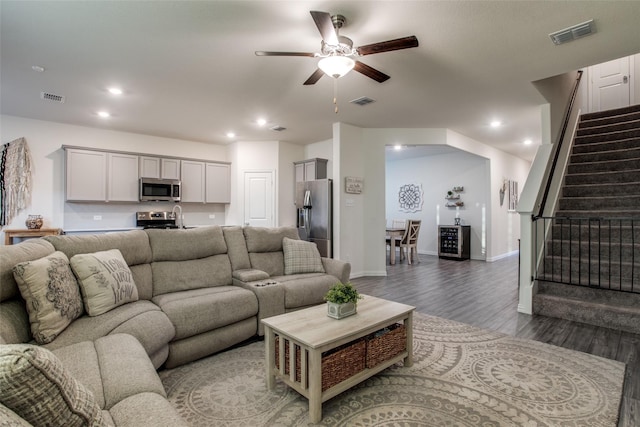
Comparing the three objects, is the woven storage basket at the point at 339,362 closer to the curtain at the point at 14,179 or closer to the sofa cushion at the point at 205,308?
the sofa cushion at the point at 205,308

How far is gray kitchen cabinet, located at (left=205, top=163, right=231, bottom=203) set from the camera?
6664mm

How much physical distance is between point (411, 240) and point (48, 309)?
250 inches

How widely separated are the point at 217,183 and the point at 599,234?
6.23 m

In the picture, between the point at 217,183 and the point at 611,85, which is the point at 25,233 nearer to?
the point at 217,183

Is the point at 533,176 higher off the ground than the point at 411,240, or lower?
higher

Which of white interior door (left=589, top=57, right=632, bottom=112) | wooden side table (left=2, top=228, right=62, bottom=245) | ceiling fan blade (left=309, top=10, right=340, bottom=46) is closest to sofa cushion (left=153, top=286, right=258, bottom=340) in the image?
ceiling fan blade (left=309, top=10, right=340, bottom=46)

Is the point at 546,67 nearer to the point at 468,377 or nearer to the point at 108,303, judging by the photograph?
the point at 468,377

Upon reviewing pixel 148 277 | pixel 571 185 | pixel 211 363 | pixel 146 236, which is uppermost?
pixel 571 185

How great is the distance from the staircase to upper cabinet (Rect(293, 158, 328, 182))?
3895 millimetres

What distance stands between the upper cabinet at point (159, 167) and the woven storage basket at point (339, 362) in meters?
5.04

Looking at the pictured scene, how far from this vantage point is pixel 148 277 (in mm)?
2705

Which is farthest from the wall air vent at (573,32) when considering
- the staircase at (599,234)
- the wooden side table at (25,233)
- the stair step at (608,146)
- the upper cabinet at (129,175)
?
the wooden side table at (25,233)

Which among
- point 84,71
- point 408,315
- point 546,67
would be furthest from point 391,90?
point 84,71

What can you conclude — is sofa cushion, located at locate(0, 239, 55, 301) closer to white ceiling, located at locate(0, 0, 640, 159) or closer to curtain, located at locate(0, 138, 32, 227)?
white ceiling, located at locate(0, 0, 640, 159)
